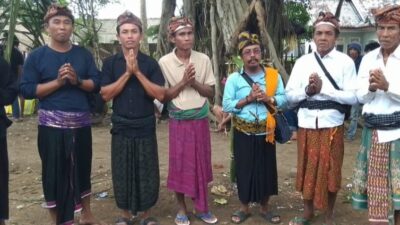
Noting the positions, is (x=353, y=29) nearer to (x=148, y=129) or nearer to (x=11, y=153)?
(x=11, y=153)

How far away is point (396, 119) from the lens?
3662 mm

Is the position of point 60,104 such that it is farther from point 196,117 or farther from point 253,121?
point 253,121

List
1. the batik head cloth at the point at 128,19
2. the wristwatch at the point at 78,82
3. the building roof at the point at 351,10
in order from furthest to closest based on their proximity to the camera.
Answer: the building roof at the point at 351,10, the batik head cloth at the point at 128,19, the wristwatch at the point at 78,82

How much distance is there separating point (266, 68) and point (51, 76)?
1.91 meters

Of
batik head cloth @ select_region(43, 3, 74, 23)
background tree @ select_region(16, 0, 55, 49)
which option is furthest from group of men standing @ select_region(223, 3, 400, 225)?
background tree @ select_region(16, 0, 55, 49)

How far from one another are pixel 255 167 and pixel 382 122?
121 cm

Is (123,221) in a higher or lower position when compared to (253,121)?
lower

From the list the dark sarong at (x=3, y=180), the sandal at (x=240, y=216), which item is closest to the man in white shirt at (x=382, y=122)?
the sandal at (x=240, y=216)

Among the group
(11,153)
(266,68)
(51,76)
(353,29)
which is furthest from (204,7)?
(353,29)

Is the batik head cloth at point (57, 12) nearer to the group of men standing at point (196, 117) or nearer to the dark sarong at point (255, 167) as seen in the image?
the group of men standing at point (196, 117)

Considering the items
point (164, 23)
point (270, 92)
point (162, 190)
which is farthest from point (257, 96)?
point (164, 23)

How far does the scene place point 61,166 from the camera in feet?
13.3

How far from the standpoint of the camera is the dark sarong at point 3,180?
3.95m

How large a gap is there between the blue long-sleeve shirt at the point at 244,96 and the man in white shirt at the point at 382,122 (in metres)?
0.73
